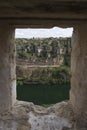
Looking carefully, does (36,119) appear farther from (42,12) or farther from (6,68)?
(42,12)

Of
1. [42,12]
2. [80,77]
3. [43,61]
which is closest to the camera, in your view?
[42,12]

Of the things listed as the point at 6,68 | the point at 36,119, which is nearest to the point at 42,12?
the point at 6,68

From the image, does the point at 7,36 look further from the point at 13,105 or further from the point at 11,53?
the point at 13,105

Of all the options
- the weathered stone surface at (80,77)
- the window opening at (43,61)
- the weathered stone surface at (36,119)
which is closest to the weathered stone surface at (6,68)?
the weathered stone surface at (36,119)

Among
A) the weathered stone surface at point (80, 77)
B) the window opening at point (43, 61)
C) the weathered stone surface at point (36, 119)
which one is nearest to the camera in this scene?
the weathered stone surface at point (80, 77)

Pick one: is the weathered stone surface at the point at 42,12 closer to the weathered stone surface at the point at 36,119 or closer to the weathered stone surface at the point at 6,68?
the weathered stone surface at the point at 6,68

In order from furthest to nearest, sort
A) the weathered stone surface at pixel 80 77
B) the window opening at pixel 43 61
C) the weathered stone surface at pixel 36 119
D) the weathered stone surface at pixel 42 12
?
the window opening at pixel 43 61, the weathered stone surface at pixel 36 119, the weathered stone surface at pixel 80 77, the weathered stone surface at pixel 42 12

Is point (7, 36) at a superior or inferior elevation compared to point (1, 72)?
superior

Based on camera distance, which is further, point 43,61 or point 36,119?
point 43,61

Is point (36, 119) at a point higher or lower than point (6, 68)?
lower

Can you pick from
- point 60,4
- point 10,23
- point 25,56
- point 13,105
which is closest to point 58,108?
point 13,105

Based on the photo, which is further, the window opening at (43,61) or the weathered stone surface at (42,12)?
the window opening at (43,61)
